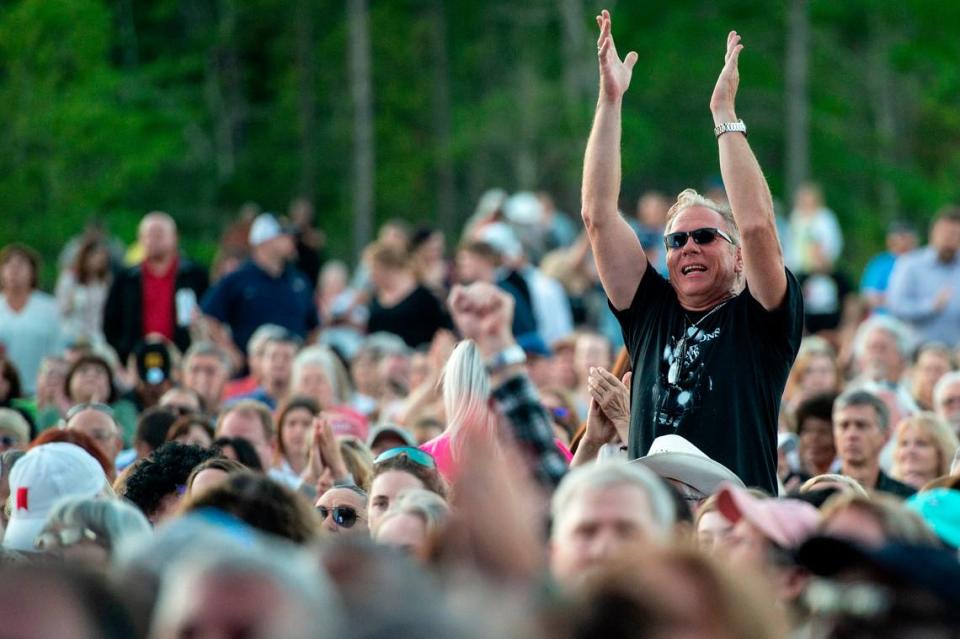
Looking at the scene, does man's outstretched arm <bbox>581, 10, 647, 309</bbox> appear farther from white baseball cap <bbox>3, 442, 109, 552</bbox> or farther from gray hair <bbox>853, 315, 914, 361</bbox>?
gray hair <bbox>853, 315, 914, 361</bbox>

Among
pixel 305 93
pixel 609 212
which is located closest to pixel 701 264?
Answer: pixel 609 212

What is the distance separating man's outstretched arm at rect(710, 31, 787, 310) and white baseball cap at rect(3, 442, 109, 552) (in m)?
2.22

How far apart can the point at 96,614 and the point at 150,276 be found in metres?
11.3

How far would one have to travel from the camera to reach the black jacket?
46.9ft

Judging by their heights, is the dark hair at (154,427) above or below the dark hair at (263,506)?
below

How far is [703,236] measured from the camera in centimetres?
602

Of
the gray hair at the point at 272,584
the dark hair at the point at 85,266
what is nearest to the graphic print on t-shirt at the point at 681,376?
the gray hair at the point at 272,584

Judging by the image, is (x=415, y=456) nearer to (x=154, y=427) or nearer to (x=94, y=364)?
(x=154, y=427)

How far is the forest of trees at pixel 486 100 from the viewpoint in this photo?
99.7ft

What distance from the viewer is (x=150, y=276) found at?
1445 centimetres

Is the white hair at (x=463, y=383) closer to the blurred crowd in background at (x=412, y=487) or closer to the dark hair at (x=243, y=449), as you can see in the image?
the blurred crowd in background at (x=412, y=487)

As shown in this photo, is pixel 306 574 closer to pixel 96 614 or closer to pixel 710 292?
pixel 96 614

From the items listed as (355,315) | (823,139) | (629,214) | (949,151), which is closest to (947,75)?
(823,139)

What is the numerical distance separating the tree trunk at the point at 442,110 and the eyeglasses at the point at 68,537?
28.1 m
